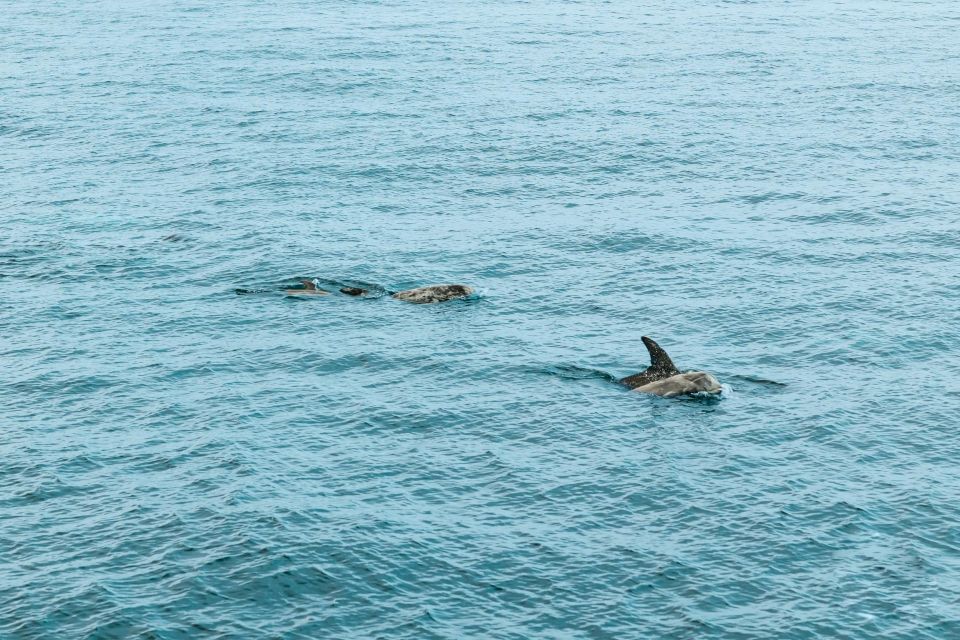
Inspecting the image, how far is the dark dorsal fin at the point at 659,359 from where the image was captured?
5756 centimetres

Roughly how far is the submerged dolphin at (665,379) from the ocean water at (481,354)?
0.63m

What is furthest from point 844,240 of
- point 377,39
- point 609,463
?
point 377,39

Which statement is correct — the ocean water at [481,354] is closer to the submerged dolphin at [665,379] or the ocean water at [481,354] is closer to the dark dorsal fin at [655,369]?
the submerged dolphin at [665,379]

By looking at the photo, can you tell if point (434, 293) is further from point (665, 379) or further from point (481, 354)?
point (665, 379)

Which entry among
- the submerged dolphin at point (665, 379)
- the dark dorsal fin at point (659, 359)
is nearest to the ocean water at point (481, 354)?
the submerged dolphin at point (665, 379)

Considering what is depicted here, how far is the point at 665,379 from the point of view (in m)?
57.6

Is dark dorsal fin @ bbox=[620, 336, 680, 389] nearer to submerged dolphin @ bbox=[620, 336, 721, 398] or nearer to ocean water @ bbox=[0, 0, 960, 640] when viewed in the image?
submerged dolphin @ bbox=[620, 336, 721, 398]

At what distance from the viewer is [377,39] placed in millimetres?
141500

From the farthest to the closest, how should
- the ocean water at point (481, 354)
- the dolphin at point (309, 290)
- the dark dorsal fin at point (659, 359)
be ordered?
the dolphin at point (309, 290) < the dark dorsal fin at point (659, 359) < the ocean water at point (481, 354)

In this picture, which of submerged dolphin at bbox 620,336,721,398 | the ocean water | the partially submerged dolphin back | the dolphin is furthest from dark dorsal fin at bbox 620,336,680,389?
the dolphin

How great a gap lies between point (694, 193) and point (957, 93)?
38575 millimetres

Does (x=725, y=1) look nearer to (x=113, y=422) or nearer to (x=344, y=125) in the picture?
(x=344, y=125)

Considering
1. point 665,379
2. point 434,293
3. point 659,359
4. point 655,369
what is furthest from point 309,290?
point 665,379

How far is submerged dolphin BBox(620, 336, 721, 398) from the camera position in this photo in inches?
2243
